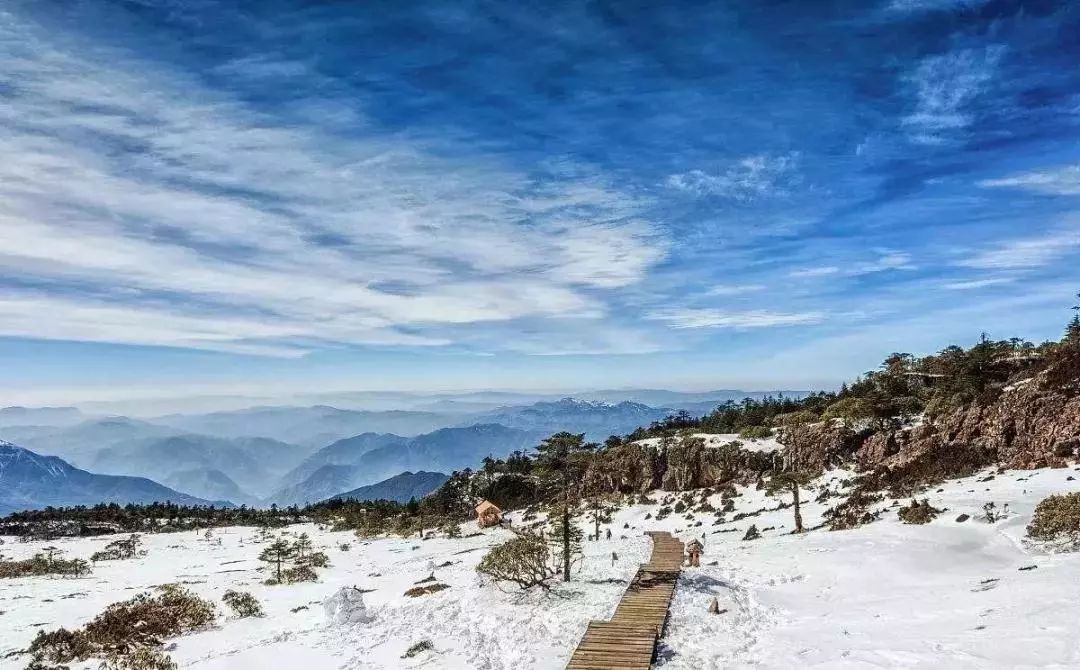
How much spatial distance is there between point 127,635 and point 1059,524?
3297 centimetres

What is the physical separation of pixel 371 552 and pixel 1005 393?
151 ft

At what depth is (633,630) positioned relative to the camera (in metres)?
16.3

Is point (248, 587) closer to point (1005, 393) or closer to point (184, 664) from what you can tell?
point (184, 664)

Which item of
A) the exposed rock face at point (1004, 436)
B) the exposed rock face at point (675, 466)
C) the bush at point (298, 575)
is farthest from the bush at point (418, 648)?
the exposed rock face at point (675, 466)

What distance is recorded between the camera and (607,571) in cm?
2470

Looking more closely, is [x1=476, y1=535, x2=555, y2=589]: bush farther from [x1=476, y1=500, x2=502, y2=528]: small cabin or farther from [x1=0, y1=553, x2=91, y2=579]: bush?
[x1=0, y1=553, x2=91, y2=579]: bush

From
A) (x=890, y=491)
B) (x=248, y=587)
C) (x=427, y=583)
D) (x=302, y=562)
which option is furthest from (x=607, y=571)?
(x=302, y=562)

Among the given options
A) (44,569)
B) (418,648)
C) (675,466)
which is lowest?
(44,569)

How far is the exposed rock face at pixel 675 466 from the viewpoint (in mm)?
A: 51206

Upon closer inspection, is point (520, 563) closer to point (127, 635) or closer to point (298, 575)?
point (127, 635)

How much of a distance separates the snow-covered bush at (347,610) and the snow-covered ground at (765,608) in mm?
465

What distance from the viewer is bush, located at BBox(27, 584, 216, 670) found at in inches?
816

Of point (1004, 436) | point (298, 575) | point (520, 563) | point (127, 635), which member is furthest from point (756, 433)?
point (127, 635)

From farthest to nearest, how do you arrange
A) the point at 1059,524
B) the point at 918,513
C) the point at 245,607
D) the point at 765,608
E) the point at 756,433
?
1. the point at 756,433
2. the point at 245,607
3. the point at 918,513
4. the point at 1059,524
5. the point at 765,608
